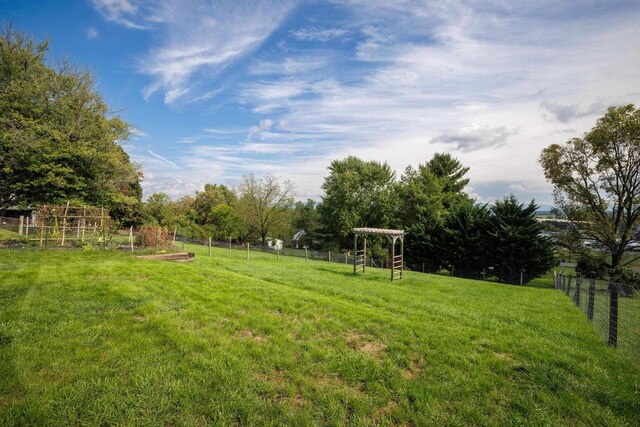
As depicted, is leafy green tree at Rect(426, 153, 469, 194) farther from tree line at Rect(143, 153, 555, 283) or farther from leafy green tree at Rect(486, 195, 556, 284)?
leafy green tree at Rect(486, 195, 556, 284)

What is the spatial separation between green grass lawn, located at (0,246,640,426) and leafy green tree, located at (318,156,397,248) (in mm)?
34319

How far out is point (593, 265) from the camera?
88.8ft

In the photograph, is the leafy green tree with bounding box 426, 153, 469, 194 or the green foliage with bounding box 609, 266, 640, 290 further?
the leafy green tree with bounding box 426, 153, 469, 194

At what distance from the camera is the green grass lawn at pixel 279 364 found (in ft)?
11.6

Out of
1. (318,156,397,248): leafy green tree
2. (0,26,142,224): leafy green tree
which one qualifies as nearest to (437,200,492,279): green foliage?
(318,156,397,248): leafy green tree

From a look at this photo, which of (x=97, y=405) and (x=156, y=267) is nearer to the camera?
(x=97, y=405)

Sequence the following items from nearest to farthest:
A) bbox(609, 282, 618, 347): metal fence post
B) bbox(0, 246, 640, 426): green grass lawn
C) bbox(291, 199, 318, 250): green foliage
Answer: bbox(0, 246, 640, 426): green grass lawn < bbox(609, 282, 618, 347): metal fence post < bbox(291, 199, 318, 250): green foliage

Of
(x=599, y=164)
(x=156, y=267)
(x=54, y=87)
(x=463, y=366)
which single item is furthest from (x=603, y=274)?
(x=54, y=87)

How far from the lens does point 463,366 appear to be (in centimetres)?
483

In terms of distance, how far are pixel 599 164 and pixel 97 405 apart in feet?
117

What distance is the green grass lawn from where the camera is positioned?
11.6 feet

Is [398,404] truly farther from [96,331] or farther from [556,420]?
[96,331]

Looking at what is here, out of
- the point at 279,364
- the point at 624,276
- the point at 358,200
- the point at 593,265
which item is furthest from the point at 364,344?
the point at 358,200

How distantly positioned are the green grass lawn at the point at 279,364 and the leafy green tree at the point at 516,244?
2217cm
